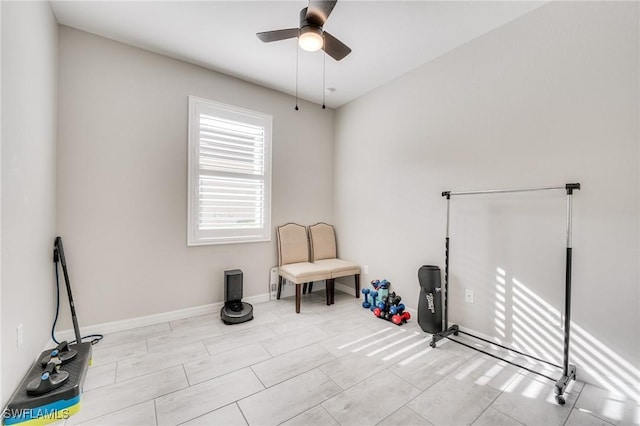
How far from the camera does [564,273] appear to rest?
6.73 feet

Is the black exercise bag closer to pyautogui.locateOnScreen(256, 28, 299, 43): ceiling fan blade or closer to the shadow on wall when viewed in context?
the shadow on wall

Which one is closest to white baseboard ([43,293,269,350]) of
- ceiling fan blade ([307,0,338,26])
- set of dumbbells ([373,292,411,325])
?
set of dumbbells ([373,292,411,325])

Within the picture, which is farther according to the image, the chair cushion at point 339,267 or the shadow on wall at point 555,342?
the chair cushion at point 339,267

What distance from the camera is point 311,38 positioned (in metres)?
1.85

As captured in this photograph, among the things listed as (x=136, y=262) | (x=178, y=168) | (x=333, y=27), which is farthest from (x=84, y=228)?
(x=333, y=27)

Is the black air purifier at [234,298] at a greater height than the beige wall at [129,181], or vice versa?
the beige wall at [129,181]

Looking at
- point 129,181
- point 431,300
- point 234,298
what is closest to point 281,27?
point 129,181

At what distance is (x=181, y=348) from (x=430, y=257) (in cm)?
255

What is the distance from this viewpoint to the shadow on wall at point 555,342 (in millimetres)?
1764

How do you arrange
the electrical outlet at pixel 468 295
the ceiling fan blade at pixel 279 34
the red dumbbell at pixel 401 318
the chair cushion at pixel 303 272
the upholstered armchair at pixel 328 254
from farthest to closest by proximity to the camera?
the upholstered armchair at pixel 328 254, the chair cushion at pixel 303 272, the red dumbbell at pixel 401 318, the electrical outlet at pixel 468 295, the ceiling fan blade at pixel 279 34

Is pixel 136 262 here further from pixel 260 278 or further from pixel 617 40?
pixel 617 40

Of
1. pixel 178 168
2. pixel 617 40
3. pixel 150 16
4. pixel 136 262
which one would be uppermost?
pixel 150 16

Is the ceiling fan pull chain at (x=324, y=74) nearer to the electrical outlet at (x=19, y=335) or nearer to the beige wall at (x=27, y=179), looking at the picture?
the beige wall at (x=27, y=179)

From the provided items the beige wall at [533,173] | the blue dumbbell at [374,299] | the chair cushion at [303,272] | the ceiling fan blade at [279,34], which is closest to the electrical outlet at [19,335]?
the chair cushion at [303,272]
